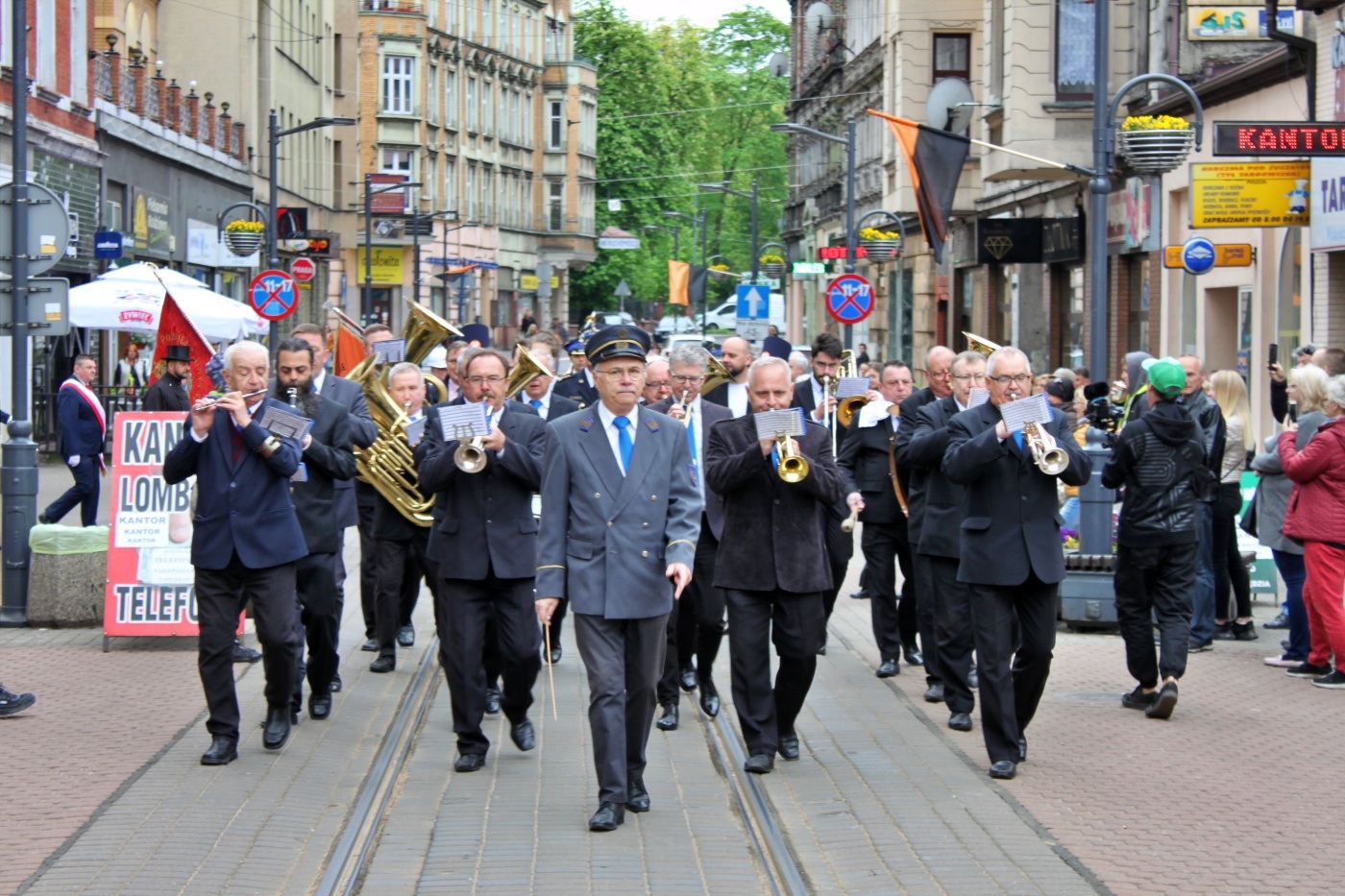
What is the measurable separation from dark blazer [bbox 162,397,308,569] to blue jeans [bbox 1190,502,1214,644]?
20.7 ft

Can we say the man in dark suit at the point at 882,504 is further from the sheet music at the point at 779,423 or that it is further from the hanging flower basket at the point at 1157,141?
the hanging flower basket at the point at 1157,141

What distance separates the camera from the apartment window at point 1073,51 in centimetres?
2908

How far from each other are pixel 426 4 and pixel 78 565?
69.6 meters

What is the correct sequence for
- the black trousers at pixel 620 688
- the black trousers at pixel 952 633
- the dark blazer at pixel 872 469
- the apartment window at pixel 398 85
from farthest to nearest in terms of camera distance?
the apartment window at pixel 398 85 → the dark blazer at pixel 872 469 → the black trousers at pixel 952 633 → the black trousers at pixel 620 688

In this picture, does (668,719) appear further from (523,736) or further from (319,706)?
(319,706)

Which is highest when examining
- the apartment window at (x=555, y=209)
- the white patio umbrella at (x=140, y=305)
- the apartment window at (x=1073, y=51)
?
the apartment window at (x=555, y=209)

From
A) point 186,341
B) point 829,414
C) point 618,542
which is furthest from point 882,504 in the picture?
point 186,341

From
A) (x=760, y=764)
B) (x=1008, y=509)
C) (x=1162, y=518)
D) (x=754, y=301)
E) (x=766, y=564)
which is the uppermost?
(x=754, y=301)

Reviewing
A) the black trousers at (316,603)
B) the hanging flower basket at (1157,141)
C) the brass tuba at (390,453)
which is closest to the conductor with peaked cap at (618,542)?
the black trousers at (316,603)

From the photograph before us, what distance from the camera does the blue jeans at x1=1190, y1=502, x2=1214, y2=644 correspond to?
39.8 feet

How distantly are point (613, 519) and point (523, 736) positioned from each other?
1809 millimetres

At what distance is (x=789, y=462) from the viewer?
7.88 m

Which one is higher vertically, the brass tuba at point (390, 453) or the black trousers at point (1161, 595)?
the brass tuba at point (390, 453)

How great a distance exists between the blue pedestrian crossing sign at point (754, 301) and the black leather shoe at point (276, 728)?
3250 cm
